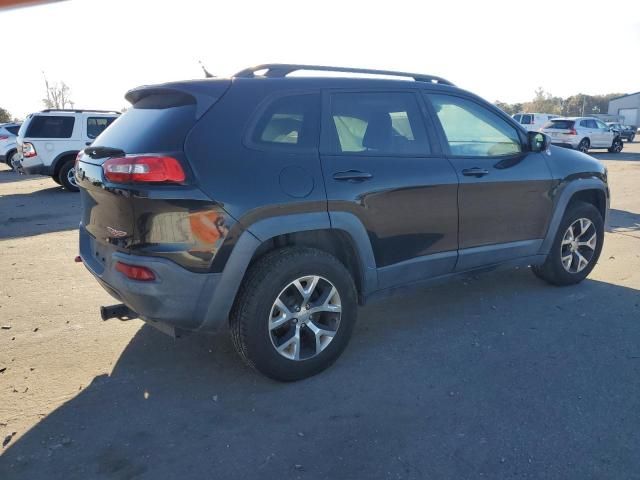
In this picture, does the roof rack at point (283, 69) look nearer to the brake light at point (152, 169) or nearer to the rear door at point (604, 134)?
the brake light at point (152, 169)

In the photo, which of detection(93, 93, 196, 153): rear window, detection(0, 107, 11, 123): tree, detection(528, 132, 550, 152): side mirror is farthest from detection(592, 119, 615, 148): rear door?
detection(0, 107, 11, 123): tree

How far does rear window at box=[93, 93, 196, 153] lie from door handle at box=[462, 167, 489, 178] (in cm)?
213

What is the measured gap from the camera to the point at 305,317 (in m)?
3.38

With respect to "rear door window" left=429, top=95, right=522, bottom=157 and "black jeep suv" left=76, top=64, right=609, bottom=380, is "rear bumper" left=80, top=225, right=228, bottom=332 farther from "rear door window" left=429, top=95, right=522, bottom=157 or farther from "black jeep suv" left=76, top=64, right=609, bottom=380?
"rear door window" left=429, top=95, right=522, bottom=157

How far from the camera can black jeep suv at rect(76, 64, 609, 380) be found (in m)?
2.97

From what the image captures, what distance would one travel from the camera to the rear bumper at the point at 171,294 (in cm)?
295

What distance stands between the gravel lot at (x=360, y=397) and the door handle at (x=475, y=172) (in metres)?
1.19

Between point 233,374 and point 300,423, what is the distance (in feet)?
2.42

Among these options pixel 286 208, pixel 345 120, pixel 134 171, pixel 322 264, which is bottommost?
pixel 322 264

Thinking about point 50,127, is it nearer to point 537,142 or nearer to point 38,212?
point 38,212

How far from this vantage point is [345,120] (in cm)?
363

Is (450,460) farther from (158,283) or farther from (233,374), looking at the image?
(158,283)

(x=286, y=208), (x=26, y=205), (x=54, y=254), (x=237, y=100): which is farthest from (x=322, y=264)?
(x=26, y=205)

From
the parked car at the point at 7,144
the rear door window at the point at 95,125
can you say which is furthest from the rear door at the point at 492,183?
the parked car at the point at 7,144
